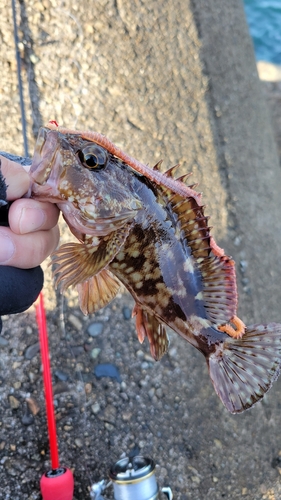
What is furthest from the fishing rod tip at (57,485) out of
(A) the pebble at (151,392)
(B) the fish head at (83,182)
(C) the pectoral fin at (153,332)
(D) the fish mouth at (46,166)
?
(D) the fish mouth at (46,166)

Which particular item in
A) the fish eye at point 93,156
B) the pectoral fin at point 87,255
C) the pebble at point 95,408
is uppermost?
the fish eye at point 93,156

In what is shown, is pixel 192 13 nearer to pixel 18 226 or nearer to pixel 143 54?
pixel 143 54

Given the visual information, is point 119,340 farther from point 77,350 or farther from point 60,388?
point 60,388

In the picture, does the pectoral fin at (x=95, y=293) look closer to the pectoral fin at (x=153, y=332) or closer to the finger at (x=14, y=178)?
the pectoral fin at (x=153, y=332)

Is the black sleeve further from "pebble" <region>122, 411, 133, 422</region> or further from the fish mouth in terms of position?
"pebble" <region>122, 411, 133, 422</region>

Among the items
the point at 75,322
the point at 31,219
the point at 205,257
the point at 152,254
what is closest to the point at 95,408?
the point at 75,322

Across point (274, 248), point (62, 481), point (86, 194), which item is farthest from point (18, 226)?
point (274, 248)

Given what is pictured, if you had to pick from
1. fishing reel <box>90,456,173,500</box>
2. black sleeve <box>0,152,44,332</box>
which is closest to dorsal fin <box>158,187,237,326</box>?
black sleeve <box>0,152,44,332</box>
